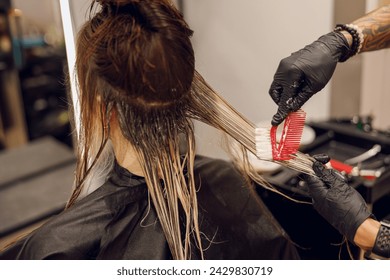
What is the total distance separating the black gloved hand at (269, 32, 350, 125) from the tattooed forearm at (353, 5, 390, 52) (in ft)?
0.78

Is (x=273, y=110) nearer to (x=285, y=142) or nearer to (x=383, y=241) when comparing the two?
(x=285, y=142)

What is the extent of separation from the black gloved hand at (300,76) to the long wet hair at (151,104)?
0.40ft

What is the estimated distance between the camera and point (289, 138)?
1272 mm

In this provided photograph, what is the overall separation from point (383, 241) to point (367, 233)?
0.14ft

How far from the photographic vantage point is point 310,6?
219 cm

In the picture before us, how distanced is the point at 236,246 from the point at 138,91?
67 cm

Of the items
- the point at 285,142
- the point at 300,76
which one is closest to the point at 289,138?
the point at 285,142

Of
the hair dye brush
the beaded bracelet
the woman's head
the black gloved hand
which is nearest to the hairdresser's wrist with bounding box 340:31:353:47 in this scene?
the beaded bracelet

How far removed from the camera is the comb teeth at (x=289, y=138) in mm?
1272

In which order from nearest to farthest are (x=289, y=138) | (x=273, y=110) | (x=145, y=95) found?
(x=145, y=95) < (x=289, y=138) < (x=273, y=110)

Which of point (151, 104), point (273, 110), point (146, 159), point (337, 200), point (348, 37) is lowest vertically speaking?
point (273, 110)

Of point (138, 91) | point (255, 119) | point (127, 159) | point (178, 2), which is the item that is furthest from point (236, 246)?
point (178, 2)

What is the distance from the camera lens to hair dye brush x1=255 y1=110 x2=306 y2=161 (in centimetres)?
127

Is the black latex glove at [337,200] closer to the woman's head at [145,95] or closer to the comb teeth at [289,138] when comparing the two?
the comb teeth at [289,138]
